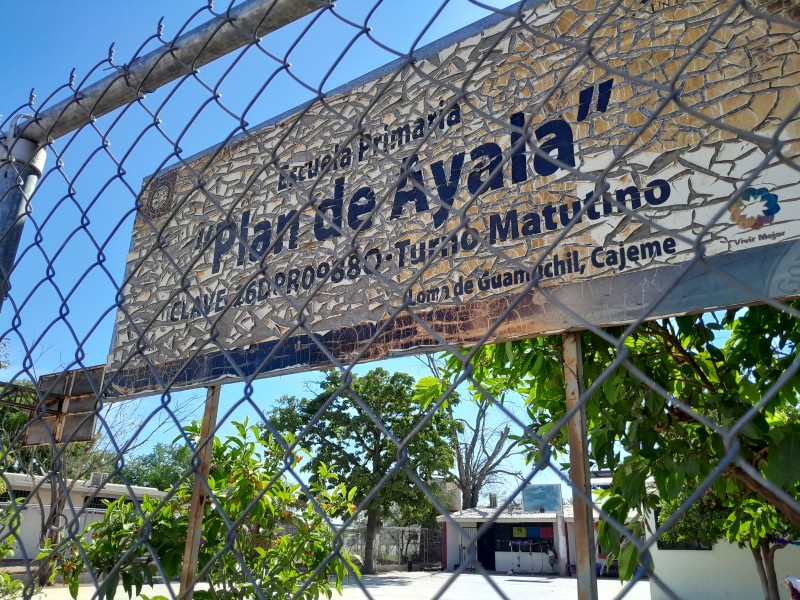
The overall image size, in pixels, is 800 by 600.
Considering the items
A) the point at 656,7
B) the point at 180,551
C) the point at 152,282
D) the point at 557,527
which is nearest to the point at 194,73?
the point at 656,7

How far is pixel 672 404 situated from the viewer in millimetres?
1927

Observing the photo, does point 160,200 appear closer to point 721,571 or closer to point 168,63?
point 168,63

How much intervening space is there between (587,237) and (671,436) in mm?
980

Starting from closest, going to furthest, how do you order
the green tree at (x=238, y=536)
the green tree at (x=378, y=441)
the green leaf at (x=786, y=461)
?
1. the green leaf at (x=786, y=461)
2. the green tree at (x=238, y=536)
3. the green tree at (x=378, y=441)

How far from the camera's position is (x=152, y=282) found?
3021 mm

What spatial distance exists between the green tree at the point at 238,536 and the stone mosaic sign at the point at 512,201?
743 mm

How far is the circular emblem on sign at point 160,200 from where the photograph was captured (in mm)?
3102

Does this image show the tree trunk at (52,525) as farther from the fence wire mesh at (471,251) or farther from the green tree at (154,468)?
the green tree at (154,468)

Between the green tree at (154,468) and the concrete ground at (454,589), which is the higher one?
the green tree at (154,468)

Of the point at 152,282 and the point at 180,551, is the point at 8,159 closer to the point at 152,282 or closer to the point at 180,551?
the point at 152,282

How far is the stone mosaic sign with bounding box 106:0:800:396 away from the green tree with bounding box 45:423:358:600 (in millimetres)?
743

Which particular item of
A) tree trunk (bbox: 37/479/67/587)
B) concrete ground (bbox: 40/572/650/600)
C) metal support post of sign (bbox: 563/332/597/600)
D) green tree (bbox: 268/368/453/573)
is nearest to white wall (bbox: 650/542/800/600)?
concrete ground (bbox: 40/572/650/600)

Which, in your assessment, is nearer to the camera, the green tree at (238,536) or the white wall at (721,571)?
the green tree at (238,536)

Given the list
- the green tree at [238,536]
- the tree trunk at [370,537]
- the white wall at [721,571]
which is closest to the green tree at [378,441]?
the tree trunk at [370,537]
